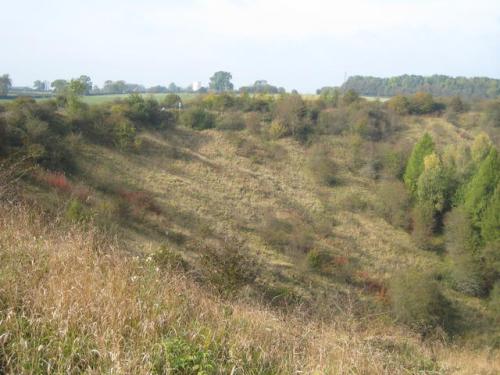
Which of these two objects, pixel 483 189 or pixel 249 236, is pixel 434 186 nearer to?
pixel 483 189

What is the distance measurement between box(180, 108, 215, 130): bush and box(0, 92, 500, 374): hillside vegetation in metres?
0.11

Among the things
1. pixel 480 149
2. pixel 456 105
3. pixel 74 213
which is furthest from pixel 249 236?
pixel 456 105

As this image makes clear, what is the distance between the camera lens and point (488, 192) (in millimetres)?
20359

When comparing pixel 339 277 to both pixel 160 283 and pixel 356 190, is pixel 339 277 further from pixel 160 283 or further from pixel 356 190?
pixel 160 283

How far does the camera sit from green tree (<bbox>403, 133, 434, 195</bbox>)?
80.3 feet

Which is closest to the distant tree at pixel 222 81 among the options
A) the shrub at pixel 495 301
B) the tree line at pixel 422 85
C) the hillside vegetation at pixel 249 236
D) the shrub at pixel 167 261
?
the tree line at pixel 422 85

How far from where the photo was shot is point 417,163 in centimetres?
2489

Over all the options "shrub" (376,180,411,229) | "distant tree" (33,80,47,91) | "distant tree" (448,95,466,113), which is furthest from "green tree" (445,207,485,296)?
"distant tree" (33,80,47,91)

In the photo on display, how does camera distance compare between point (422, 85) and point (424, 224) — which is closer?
point (424, 224)

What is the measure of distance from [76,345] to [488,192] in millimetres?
22122

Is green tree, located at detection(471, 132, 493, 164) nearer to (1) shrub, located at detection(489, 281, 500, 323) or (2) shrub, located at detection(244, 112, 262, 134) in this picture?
(1) shrub, located at detection(489, 281, 500, 323)

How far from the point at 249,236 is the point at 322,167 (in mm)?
10141

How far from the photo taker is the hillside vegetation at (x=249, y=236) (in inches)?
107

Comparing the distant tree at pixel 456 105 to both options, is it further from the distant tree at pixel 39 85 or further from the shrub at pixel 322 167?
the distant tree at pixel 39 85
